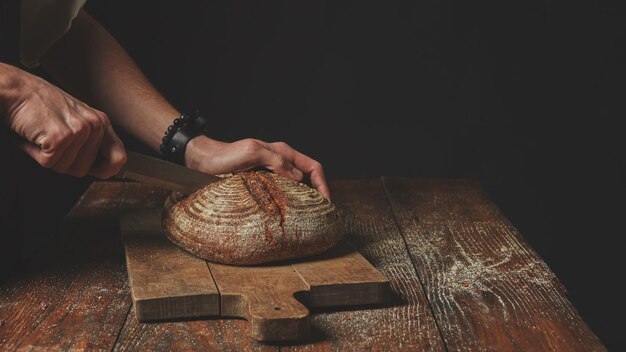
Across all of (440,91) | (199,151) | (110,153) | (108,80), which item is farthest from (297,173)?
(440,91)

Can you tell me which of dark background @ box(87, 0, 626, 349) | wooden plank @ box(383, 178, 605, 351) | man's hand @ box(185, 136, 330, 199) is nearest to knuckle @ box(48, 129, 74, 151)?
man's hand @ box(185, 136, 330, 199)

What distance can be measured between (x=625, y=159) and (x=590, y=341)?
7.69ft

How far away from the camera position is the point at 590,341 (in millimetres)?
1561

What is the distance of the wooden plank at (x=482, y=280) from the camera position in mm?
1577

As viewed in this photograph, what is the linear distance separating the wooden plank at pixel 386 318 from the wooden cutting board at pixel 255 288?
4cm

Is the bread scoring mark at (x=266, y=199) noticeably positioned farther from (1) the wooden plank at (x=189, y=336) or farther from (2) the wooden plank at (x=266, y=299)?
(1) the wooden plank at (x=189, y=336)

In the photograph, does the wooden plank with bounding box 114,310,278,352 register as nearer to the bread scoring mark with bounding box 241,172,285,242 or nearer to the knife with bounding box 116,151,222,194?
the bread scoring mark with bounding box 241,172,285,242

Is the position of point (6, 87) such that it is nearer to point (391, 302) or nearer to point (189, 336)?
point (189, 336)

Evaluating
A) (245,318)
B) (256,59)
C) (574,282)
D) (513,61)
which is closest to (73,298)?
(245,318)

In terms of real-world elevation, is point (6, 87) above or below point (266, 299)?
above

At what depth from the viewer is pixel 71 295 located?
5.73 feet

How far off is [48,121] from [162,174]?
1.16 feet

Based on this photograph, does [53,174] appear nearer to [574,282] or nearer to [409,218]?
[409,218]

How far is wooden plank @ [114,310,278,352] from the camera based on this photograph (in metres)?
1.51
